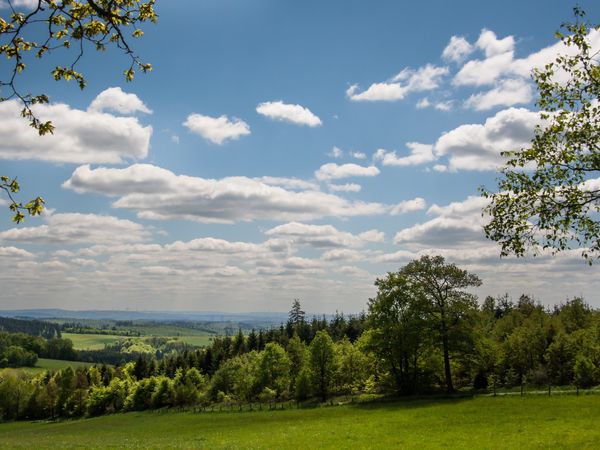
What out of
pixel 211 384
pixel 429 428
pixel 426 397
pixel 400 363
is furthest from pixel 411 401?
pixel 211 384

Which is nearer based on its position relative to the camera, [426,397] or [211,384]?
[426,397]

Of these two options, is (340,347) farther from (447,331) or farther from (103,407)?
(103,407)

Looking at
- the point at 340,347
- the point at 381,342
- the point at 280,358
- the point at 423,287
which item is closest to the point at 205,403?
the point at 280,358

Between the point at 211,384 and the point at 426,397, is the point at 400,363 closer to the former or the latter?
the point at 426,397

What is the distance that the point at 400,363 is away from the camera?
6009cm

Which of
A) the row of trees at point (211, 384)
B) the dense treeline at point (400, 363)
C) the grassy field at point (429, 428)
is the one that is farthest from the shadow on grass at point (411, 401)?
the row of trees at point (211, 384)

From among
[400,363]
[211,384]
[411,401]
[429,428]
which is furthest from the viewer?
[211,384]

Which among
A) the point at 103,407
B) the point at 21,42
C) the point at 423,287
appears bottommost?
the point at 103,407

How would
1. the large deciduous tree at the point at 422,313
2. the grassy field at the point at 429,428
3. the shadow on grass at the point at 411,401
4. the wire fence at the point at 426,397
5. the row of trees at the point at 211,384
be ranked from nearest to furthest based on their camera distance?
the grassy field at the point at 429,428 → the shadow on grass at the point at 411,401 → the wire fence at the point at 426,397 → the large deciduous tree at the point at 422,313 → the row of trees at the point at 211,384

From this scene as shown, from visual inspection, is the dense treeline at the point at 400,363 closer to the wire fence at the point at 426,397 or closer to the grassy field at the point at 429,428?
the wire fence at the point at 426,397

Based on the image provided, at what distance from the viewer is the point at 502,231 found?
16016mm

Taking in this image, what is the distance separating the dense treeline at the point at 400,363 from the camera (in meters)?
56.1

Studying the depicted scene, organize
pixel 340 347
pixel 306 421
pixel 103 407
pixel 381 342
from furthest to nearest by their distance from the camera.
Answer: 1. pixel 103 407
2. pixel 340 347
3. pixel 381 342
4. pixel 306 421

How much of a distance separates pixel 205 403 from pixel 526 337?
58.6 m
